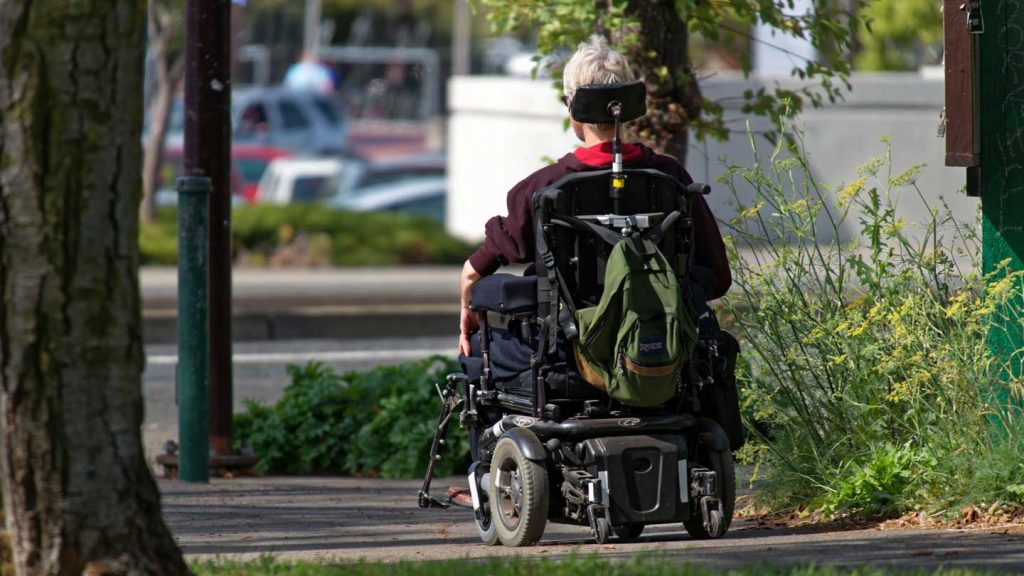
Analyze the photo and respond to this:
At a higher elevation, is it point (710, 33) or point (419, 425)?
point (710, 33)

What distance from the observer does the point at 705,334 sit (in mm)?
5188

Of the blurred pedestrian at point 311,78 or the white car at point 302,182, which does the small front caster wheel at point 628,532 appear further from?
the blurred pedestrian at point 311,78

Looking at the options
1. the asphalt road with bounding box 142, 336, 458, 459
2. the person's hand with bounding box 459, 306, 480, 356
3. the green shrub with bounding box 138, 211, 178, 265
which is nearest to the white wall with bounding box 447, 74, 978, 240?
the asphalt road with bounding box 142, 336, 458, 459

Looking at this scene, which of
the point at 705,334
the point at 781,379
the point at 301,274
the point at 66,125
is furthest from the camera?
the point at 301,274

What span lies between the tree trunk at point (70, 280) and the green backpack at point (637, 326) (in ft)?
5.26

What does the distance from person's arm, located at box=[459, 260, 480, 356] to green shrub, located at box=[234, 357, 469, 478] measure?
7.79 ft

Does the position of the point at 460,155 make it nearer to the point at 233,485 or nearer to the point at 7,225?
the point at 233,485

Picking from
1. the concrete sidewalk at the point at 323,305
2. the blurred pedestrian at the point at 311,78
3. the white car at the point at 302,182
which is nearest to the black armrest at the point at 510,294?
the concrete sidewalk at the point at 323,305

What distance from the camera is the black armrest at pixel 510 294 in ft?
16.6

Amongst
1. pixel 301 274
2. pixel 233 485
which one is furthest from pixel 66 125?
pixel 301 274

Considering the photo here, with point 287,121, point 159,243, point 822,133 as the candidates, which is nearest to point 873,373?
point 822,133

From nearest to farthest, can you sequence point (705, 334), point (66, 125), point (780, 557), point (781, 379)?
point (66, 125)
point (780, 557)
point (705, 334)
point (781, 379)

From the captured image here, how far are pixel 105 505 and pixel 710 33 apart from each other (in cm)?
464

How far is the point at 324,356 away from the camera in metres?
13.2
